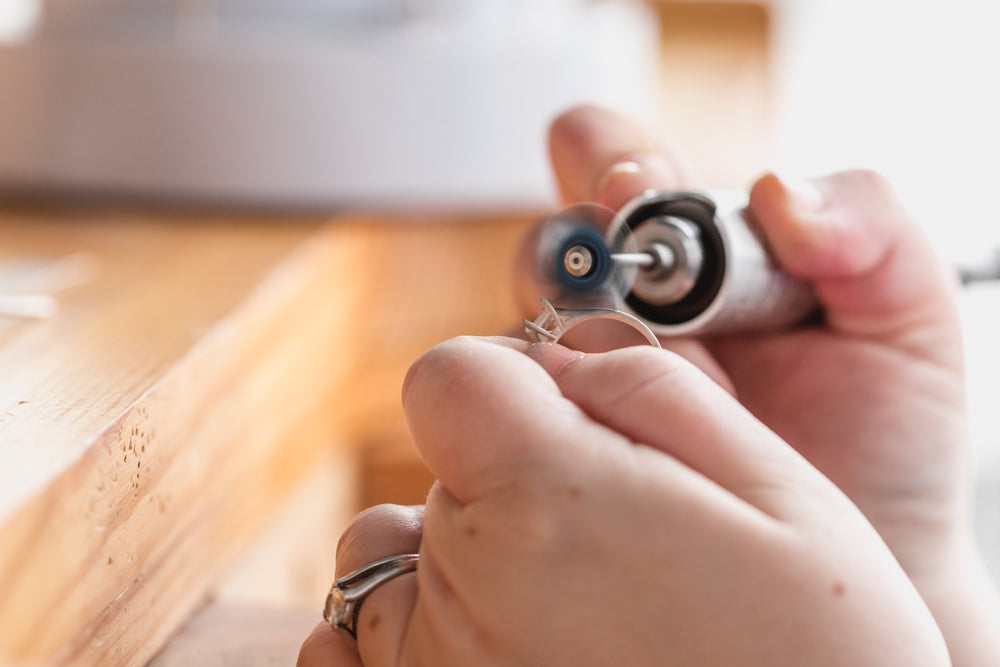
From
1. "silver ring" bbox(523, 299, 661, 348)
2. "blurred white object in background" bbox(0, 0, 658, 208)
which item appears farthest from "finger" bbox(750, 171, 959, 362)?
"blurred white object in background" bbox(0, 0, 658, 208)

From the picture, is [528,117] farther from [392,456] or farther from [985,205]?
[985,205]

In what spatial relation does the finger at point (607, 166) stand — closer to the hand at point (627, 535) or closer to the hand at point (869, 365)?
the hand at point (869, 365)

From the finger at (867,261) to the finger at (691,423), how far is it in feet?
0.45

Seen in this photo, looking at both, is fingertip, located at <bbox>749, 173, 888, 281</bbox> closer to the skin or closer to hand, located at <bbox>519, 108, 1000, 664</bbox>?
hand, located at <bbox>519, 108, 1000, 664</bbox>

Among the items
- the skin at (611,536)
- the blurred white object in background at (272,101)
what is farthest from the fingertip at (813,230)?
the blurred white object in background at (272,101)

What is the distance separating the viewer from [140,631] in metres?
0.24

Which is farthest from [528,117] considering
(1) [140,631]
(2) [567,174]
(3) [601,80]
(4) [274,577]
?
(1) [140,631]

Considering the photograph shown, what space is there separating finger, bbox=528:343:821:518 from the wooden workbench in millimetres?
105

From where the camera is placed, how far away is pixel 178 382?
0.92 ft

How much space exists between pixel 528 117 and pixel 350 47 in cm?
11

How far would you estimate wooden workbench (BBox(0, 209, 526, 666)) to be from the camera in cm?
20

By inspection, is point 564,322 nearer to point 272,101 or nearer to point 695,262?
point 695,262

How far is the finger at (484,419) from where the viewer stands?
0.63 feet

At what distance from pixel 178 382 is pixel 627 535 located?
0.15 m
